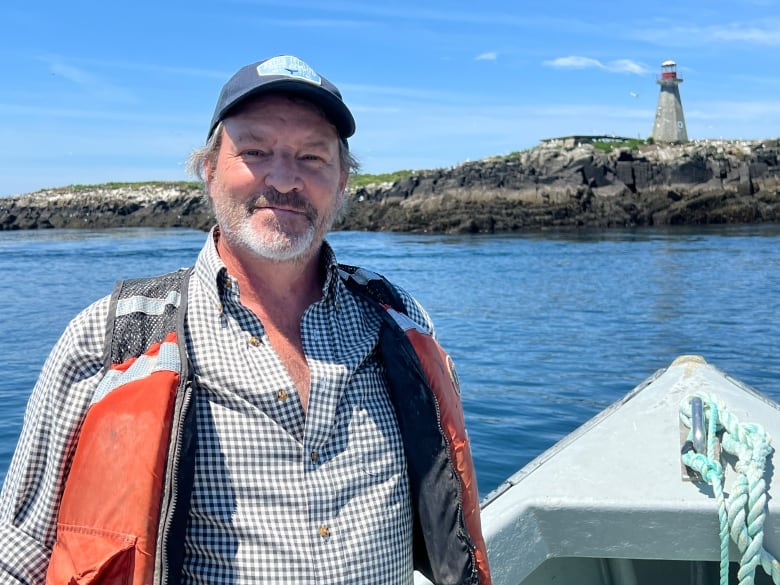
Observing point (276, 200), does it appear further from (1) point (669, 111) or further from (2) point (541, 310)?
(1) point (669, 111)

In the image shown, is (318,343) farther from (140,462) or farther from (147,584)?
(147,584)

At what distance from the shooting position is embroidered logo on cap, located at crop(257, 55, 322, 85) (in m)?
1.85

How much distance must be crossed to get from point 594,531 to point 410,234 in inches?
1656

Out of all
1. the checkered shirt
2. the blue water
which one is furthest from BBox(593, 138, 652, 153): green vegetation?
the checkered shirt

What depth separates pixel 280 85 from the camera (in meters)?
1.83

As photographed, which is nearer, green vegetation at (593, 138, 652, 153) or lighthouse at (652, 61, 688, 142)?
green vegetation at (593, 138, 652, 153)

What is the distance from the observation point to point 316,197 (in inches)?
77.2

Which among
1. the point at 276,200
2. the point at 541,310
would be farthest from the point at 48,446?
the point at 541,310

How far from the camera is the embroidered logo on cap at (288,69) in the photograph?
1852 millimetres

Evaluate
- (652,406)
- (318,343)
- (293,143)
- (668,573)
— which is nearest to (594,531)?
(668,573)

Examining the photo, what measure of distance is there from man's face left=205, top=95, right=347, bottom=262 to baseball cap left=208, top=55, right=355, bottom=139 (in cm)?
4

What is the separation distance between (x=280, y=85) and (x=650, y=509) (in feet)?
7.07

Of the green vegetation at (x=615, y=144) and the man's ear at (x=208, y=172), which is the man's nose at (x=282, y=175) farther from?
the green vegetation at (x=615, y=144)

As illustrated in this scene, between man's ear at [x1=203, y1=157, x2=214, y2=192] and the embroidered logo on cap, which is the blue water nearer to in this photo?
man's ear at [x1=203, y1=157, x2=214, y2=192]
